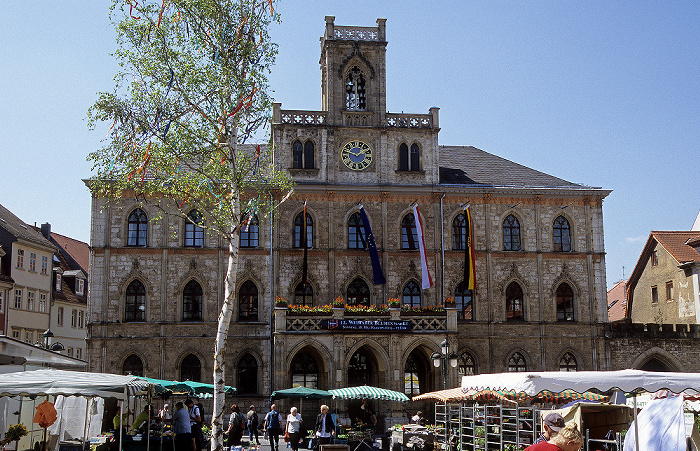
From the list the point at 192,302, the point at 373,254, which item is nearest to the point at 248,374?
the point at 192,302

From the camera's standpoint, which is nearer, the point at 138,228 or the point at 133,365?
the point at 133,365

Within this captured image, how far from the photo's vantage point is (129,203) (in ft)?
123

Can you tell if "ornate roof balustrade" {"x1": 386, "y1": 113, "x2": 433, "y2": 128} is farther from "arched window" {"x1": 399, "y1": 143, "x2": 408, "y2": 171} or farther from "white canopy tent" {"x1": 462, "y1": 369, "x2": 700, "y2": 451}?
"white canopy tent" {"x1": 462, "y1": 369, "x2": 700, "y2": 451}

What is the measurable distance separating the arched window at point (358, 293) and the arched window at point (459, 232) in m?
4.95

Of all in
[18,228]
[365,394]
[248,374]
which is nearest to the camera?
[365,394]

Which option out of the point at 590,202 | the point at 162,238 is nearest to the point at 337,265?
the point at 162,238

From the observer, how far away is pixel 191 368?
36.4 m

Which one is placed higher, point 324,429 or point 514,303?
point 514,303

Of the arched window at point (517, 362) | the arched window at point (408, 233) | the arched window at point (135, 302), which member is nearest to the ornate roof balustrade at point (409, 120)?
the arched window at point (408, 233)

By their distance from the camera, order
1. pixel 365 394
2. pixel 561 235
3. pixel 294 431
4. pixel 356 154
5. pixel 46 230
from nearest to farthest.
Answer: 1. pixel 294 431
2. pixel 365 394
3. pixel 356 154
4. pixel 561 235
5. pixel 46 230

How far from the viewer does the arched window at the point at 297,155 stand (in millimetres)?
38094

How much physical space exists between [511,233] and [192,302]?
16.3 meters

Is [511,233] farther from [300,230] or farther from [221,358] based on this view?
[221,358]

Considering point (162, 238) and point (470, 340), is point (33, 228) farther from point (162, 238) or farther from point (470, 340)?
point (470, 340)
